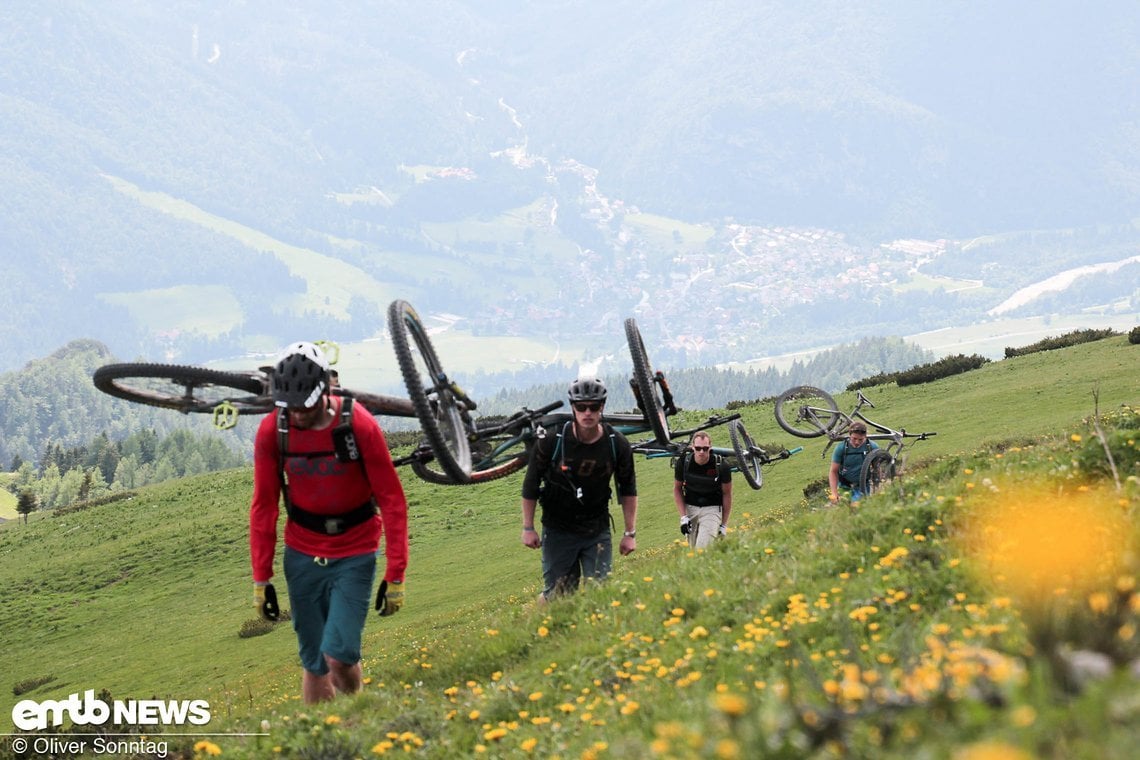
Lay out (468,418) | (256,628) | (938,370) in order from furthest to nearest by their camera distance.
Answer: (938,370), (256,628), (468,418)

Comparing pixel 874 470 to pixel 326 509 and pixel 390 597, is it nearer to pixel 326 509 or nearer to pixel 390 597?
pixel 390 597

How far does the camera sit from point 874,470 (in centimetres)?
1952

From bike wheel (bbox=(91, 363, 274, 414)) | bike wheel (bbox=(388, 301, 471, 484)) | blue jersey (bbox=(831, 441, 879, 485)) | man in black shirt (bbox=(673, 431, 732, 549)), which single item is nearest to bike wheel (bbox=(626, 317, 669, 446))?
man in black shirt (bbox=(673, 431, 732, 549))

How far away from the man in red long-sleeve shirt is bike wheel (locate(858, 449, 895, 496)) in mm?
11167

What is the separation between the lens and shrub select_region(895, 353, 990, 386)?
4538 cm

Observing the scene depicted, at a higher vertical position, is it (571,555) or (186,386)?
(186,386)

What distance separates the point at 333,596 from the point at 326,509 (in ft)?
2.66

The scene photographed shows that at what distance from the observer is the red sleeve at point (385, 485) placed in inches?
375

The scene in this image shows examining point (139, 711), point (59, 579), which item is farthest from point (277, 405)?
point (59, 579)

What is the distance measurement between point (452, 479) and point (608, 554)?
7.70ft

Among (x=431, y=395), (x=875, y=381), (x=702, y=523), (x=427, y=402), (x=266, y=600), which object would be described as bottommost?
(x=702, y=523)

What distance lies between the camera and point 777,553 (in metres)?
10.6

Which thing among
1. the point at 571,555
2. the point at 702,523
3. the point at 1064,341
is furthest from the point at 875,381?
the point at 571,555

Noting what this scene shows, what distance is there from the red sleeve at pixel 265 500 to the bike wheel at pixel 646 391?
8.20 meters
